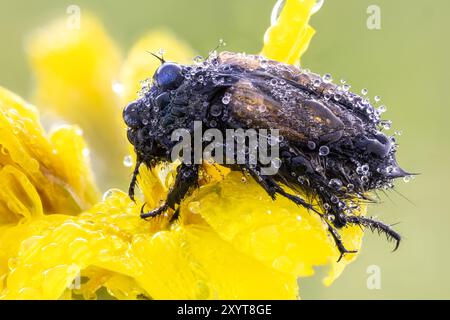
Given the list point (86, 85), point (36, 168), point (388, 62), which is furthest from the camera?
point (388, 62)

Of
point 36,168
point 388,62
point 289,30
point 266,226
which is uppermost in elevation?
point 388,62

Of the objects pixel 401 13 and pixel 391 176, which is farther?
pixel 401 13

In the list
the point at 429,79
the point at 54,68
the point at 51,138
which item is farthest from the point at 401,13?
the point at 51,138

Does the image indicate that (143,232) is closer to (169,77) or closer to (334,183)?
(169,77)

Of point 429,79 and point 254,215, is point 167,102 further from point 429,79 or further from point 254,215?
point 429,79

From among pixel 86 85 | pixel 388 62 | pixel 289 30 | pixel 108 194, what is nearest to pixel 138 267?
pixel 108 194

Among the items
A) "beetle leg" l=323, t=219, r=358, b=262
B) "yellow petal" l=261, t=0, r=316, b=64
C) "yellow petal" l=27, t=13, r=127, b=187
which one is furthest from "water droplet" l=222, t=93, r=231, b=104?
"yellow petal" l=27, t=13, r=127, b=187
